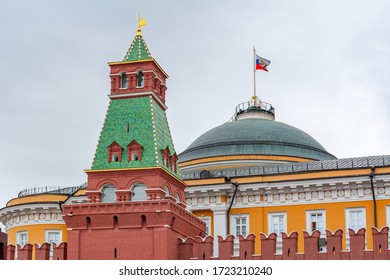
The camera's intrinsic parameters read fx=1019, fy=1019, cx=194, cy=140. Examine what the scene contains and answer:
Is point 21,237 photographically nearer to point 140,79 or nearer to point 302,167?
point 140,79

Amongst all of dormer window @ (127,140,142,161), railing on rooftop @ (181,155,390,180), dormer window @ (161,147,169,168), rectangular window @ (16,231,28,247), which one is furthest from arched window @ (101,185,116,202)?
rectangular window @ (16,231,28,247)

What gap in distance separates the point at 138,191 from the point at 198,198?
8.45m

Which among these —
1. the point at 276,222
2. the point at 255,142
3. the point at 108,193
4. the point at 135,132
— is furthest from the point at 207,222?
the point at 108,193

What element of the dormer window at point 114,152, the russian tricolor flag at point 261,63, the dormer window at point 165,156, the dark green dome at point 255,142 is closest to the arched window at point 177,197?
the dormer window at point 165,156

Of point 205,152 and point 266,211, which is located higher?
point 205,152

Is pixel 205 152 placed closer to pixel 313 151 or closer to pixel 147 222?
pixel 313 151

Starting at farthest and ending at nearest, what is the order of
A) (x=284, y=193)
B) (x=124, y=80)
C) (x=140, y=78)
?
(x=284, y=193) → (x=124, y=80) → (x=140, y=78)

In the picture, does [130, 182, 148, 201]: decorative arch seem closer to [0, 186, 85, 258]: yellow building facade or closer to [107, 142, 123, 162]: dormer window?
[107, 142, 123, 162]: dormer window

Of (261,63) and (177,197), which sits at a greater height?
(261,63)

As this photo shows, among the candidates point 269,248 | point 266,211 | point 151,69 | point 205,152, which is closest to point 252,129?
point 205,152

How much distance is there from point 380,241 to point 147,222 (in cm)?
965

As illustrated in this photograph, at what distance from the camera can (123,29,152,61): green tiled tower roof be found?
152 feet

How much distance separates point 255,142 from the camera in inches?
2247

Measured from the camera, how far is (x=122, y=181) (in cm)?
4359
